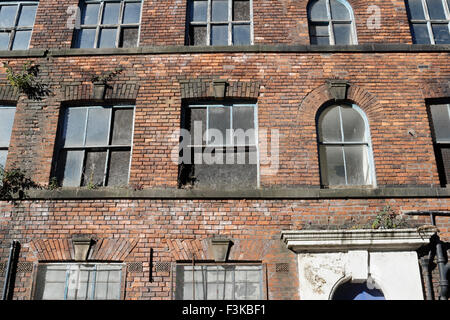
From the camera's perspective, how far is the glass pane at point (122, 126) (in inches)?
326

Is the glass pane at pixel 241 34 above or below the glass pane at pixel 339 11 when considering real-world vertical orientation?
below

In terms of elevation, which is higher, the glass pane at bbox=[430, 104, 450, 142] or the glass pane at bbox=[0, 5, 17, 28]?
the glass pane at bbox=[0, 5, 17, 28]

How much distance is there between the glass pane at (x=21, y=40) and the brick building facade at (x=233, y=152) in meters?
0.04

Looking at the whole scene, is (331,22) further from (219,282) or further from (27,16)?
(27,16)

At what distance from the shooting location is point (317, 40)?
358 inches

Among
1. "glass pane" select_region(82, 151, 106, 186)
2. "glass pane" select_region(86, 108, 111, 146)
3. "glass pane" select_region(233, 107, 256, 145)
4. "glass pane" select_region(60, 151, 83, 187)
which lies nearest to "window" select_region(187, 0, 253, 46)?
"glass pane" select_region(233, 107, 256, 145)

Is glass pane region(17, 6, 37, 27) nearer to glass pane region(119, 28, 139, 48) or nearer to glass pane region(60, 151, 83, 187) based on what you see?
glass pane region(119, 28, 139, 48)

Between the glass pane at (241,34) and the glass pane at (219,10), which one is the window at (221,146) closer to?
the glass pane at (241,34)

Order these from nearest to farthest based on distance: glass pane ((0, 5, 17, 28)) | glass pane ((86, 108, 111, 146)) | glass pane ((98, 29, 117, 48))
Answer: glass pane ((86, 108, 111, 146))
glass pane ((98, 29, 117, 48))
glass pane ((0, 5, 17, 28))

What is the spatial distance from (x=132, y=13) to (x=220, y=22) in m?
1.98

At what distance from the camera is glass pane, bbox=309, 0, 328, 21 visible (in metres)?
9.27

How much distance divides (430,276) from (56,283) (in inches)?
246

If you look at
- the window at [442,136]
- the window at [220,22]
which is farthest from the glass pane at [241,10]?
the window at [442,136]
